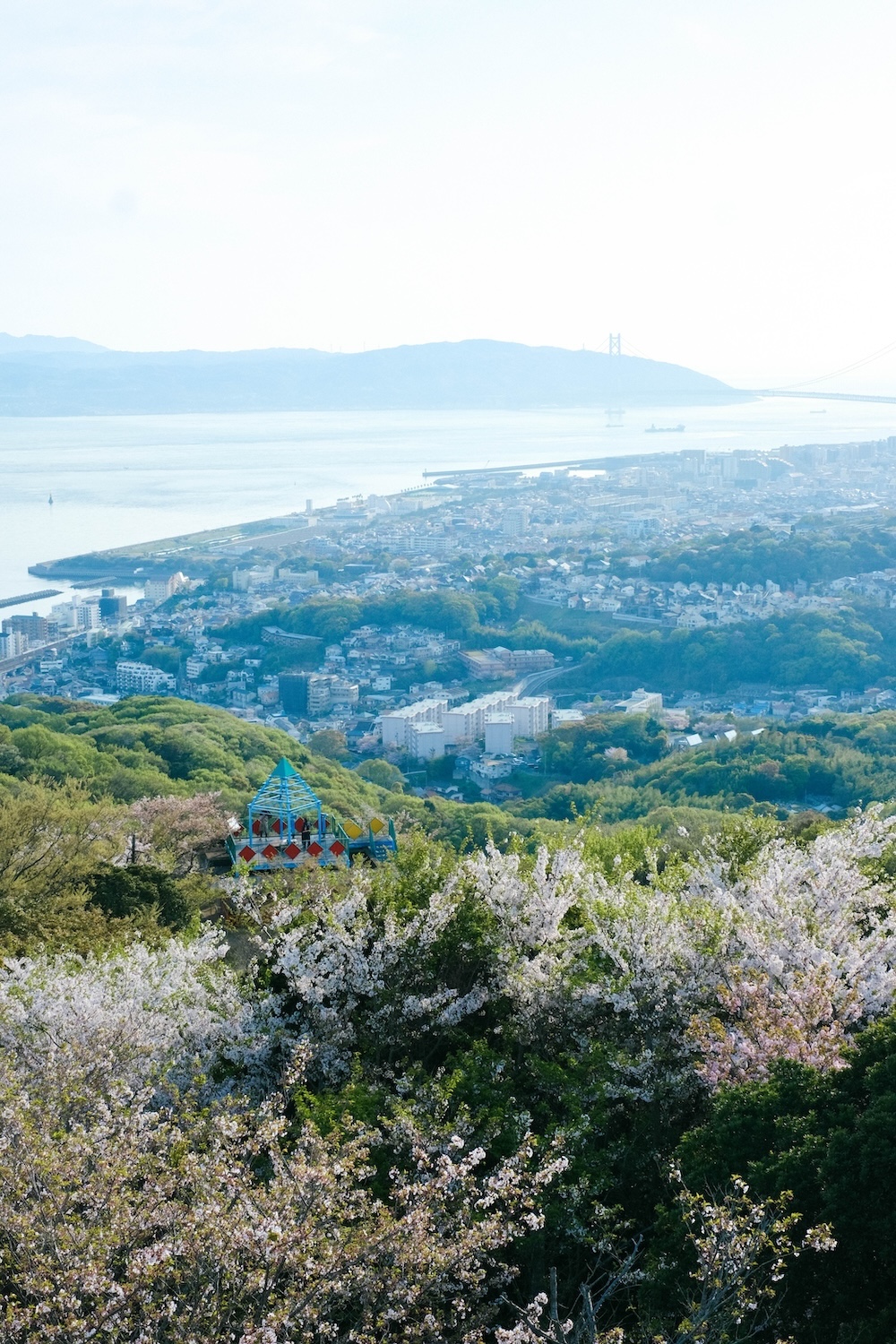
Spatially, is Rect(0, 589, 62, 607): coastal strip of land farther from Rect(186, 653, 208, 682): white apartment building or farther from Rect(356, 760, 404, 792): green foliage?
Rect(356, 760, 404, 792): green foliage

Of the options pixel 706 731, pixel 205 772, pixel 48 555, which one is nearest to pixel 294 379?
pixel 48 555

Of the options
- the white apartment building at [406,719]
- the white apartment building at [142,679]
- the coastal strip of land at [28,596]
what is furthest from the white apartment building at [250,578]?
the white apartment building at [406,719]

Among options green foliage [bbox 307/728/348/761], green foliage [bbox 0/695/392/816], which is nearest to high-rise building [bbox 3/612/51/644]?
green foliage [bbox 307/728/348/761]

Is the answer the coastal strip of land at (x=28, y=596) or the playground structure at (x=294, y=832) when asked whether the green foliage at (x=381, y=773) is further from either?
the coastal strip of land at (x=28, y=596)

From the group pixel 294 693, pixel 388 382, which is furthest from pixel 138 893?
pixel 388 382

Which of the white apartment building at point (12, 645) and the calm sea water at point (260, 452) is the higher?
the calm sea water at point (260, 452)

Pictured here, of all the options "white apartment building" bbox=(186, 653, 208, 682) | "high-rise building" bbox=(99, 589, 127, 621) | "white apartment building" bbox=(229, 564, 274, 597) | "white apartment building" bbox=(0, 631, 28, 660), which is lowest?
"white apartment building" bbox=(186, 653, 208, 682)

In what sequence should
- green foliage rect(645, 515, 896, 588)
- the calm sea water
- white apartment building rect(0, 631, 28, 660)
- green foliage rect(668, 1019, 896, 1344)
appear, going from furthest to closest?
1. the calm sea water
2. green foliage rect(645, 515, 896, 588)
3. white apartment building rect(0, 631, 28, 660)
4. green foliage rect(668, 1019, 896, 1344)

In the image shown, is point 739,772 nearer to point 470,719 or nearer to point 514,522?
point 470,719
